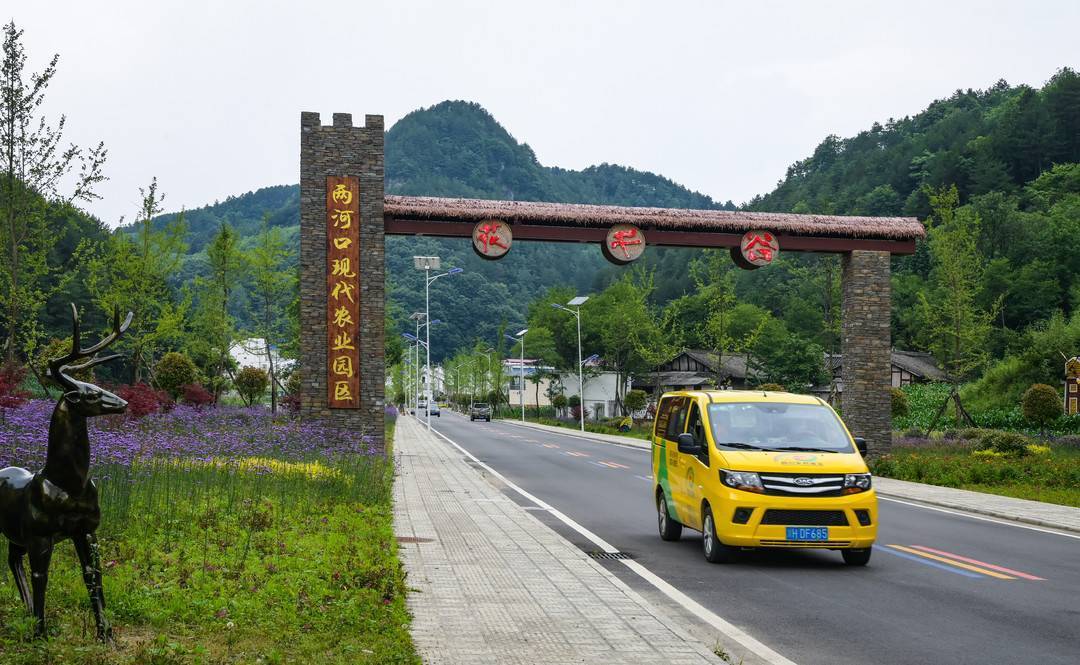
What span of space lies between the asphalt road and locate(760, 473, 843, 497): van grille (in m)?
0.88

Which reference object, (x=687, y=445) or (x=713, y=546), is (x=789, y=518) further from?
(x=687, y=445)

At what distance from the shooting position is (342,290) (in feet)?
85.8

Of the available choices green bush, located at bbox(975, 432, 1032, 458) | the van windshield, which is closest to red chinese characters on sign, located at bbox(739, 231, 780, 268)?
green bush, located at bbox(975, 432, 1032, 458)

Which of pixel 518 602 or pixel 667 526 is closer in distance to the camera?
pixel 518 602

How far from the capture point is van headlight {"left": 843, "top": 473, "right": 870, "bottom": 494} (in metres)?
11.2

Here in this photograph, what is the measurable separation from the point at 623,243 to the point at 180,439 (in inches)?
539

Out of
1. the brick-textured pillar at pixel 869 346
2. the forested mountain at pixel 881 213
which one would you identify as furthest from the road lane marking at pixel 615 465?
the forested mountain at pixel 881 213

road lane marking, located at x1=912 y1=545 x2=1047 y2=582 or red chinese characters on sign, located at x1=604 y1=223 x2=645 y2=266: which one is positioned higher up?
red chinese characters on sign, located at x1=604 y1=223 x2=645 y2=266

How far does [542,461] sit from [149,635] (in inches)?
1046

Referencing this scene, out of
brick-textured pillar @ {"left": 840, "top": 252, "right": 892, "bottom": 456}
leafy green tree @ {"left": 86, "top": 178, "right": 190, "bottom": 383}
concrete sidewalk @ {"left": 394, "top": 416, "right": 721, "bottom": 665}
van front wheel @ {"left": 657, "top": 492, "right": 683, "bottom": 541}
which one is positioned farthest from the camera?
leafy green tree @ {"left": 86, "top": 178, "right": 190, "bottom": 383}

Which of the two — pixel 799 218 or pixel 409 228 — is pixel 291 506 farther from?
pixel 799 218

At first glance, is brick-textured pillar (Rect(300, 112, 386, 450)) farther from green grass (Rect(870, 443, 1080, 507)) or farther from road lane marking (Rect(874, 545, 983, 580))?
road lane marking (Rect(874, 545, 983, 580))

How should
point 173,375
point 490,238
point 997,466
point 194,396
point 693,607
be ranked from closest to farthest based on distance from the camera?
point 693,607 < point 997,466 < point 490,238 < point 194,396 < point 173,375

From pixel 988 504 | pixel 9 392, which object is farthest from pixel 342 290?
pixel 988 504
